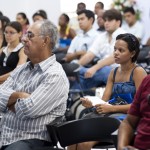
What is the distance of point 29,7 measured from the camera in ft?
37.6

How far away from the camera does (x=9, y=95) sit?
3127mm

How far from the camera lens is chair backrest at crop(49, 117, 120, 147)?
2859 mm

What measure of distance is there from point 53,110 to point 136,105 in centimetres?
66

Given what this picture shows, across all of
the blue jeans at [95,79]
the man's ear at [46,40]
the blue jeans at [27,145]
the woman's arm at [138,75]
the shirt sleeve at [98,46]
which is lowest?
the blue jeans at [95,79]

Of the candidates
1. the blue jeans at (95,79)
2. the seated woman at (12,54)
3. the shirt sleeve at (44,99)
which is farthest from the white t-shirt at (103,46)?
the shirt sleeve at (44,99)

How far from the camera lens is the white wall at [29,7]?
11242 mm

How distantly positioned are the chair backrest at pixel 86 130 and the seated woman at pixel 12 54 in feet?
7.12

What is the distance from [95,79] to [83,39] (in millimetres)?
1258

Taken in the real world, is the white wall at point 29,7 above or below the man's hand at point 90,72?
above

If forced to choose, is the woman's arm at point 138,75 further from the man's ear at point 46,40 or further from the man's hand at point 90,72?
the man's hand at point 90,72

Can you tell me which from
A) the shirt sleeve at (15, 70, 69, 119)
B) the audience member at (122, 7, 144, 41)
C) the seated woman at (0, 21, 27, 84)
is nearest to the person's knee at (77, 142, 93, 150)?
the shirt sleeve at (15, 70, 69, 119)

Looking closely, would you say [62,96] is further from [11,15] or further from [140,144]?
[11,15]

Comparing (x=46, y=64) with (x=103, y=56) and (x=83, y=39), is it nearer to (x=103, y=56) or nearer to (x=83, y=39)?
(x=103, y=56)

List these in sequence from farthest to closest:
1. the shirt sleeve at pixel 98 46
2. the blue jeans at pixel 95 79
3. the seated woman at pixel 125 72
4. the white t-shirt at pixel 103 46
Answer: the shirt sleeve at pixel 98 46
the white t-shirt at pixel 103 46
the blue jeans at pixel 95 79
the seated woman at pixel 125 72
